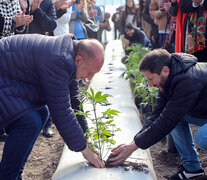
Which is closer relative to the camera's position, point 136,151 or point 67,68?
point 67,68

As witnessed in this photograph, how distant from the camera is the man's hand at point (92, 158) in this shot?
1.93 metres

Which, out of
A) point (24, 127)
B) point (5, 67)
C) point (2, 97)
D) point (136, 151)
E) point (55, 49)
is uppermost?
point (55, 49)

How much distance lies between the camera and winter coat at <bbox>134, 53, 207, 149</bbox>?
1.89 m

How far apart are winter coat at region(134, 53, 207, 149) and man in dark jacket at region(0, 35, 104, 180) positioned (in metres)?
0.46

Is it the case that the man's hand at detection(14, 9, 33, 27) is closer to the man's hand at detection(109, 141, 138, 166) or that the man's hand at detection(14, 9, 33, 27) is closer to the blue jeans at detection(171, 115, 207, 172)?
the man's hand at detection(109, 141, 138, 166)

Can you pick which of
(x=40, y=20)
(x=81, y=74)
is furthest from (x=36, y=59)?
(x=40, y=20)

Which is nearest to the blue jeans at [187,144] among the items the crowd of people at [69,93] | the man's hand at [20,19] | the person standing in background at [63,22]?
the crowd of people at [69,93]

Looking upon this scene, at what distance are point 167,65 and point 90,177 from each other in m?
0.89

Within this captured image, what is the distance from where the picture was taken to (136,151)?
2.22 meters

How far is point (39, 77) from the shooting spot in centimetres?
181

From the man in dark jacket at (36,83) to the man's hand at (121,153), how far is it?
0.62 ft

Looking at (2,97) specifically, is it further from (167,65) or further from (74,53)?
(167,65)

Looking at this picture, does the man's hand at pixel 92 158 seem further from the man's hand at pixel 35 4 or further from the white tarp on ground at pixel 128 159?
the man's hand at pixel 35 4

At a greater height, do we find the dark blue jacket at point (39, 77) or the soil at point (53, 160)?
the dark blue jacket at point (39, 77)
